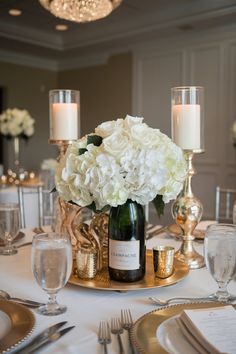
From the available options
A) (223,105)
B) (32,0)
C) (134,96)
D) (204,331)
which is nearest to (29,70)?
(134,96)

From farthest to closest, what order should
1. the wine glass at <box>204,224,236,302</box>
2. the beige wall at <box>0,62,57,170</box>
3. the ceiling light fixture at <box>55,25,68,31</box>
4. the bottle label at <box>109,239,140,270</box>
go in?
the beige wall at <box>0,62,57,170</box> → the ceiling light fixture at <box>55,25,68,31</box> → the bottle label at <box>109,239,140,270</box> → the wine glass at <box>204,224,236,302</box>

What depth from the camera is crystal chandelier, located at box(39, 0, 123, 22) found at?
3.18m

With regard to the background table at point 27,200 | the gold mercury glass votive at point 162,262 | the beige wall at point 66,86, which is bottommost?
the background table at point 27,200

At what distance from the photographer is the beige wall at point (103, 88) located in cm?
638

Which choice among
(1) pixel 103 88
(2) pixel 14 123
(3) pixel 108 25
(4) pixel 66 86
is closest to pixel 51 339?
(2) pixel 14 123

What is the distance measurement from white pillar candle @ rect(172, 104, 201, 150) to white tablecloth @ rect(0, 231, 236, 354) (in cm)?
45

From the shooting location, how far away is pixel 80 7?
319cm

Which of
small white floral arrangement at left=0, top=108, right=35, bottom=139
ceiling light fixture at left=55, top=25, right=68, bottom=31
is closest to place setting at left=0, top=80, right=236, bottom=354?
small white floral arrangement at left=0, top=108, right=35, bottom=139

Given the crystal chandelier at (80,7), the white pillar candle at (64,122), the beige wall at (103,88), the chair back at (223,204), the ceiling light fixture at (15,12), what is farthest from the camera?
the beige wall at (103,88)

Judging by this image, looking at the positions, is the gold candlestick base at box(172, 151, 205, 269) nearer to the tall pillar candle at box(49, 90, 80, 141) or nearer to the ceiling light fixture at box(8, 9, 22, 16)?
the tall pillar candle at box(49, 90, 80, 141)

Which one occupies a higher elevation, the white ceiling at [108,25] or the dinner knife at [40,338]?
the white ceiling at [108,25]

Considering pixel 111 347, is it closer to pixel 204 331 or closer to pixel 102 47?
pixel 204 331

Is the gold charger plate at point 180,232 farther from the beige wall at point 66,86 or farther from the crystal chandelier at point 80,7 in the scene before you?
the beige wall at point 66,86

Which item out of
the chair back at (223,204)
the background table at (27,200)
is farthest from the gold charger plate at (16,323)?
the background table at (27,200)
